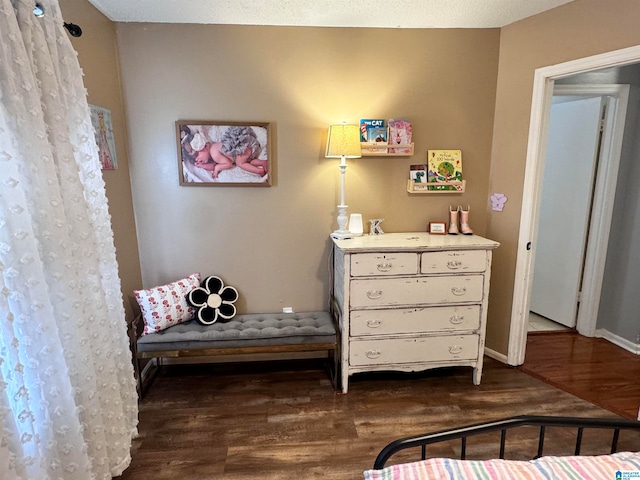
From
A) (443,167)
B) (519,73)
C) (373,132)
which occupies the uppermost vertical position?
(519,73)

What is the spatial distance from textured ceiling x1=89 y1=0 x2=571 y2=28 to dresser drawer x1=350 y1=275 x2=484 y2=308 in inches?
66.2

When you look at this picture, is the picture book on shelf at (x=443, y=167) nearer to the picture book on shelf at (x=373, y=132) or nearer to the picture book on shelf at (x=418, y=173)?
the picture book on shelf at (x=418, y=173)

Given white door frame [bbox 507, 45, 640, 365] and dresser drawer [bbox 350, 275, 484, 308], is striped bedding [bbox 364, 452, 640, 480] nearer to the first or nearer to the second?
dresser drawer [bbox 350, 275, 484, 308]

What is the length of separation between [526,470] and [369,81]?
2364mm

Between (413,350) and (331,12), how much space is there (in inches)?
88.5

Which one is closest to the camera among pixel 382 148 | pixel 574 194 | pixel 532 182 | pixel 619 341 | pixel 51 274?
pixel 51 274

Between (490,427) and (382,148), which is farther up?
(382,148)

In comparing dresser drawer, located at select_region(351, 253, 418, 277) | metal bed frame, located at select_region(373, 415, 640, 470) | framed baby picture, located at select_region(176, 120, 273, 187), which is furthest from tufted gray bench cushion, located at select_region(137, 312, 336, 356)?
metal bed frame, located at select_region(373, 415, 640, 470)

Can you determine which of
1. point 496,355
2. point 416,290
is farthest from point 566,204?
point 416,290

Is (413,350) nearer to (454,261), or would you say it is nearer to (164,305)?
(454,261)

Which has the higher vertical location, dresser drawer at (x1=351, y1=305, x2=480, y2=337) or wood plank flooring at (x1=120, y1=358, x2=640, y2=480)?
dresser drawer at (x1=351, y1=305, x2=480, y2=337)

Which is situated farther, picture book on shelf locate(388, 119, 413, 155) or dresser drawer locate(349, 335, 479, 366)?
picture book on shelf locate(388, 119, 413, 155)

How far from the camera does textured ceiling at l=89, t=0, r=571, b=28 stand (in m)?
2.12

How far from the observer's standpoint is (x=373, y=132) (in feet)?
8.32
